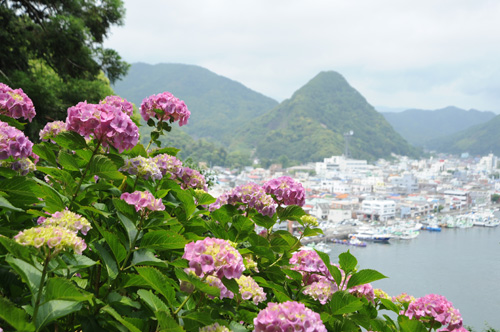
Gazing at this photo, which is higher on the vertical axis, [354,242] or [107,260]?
[107,260]

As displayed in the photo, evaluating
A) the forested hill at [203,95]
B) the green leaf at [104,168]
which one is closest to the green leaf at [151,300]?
the green leaf at [104,168]

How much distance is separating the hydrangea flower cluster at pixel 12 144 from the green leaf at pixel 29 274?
0.31 meters

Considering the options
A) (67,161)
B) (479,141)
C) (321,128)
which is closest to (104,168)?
(67,161)

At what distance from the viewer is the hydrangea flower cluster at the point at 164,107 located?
3.77 feet

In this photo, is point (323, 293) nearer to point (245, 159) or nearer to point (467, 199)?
point (467, 199)

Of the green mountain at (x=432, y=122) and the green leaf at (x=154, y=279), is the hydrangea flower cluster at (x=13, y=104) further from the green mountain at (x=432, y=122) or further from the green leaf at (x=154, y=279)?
the green mountain at (x=432, y=122)

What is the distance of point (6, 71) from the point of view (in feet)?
14.0

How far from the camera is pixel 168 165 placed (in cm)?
97

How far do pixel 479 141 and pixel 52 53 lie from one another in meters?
52.5

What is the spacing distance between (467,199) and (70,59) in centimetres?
2913

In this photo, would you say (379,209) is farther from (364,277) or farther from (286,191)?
(364,277)

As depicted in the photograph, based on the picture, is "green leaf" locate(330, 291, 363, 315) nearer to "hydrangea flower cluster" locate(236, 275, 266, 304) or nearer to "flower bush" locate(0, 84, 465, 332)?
"flower bush" locate(0, 84, 465, 332)

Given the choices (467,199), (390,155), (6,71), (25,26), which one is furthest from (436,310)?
(390,155)

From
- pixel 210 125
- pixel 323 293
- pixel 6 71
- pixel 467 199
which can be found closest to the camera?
pixel 323 293
